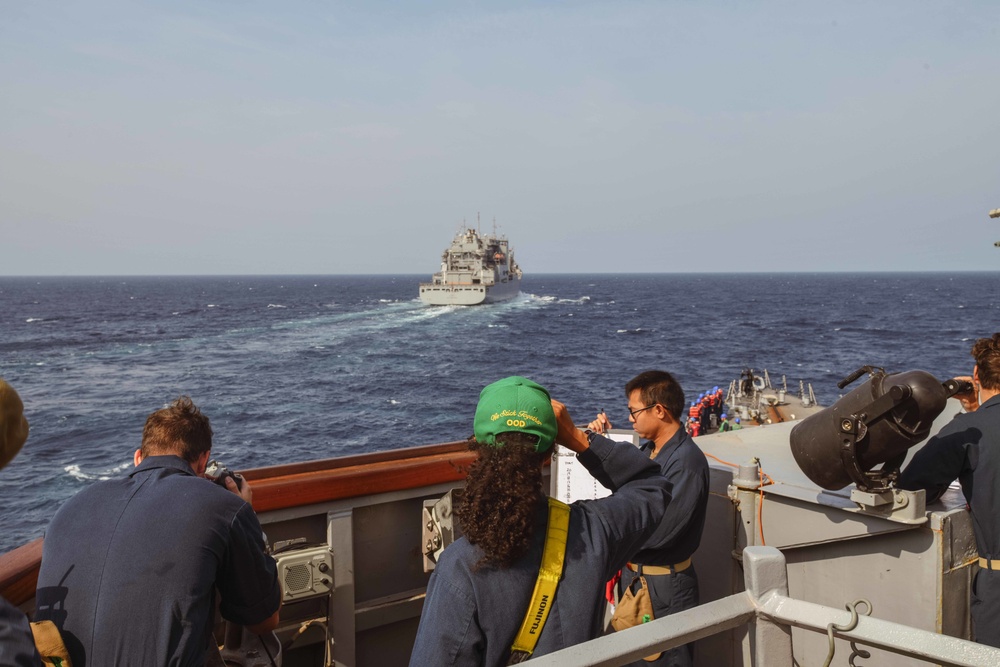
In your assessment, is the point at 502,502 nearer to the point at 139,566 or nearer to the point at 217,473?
the point at 139,566

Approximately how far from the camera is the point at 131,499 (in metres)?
2.14

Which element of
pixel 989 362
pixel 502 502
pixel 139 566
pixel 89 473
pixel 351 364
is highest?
pixel 989 362

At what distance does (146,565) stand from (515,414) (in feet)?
3.68

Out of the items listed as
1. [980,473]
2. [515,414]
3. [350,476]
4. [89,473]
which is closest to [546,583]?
[515,414]

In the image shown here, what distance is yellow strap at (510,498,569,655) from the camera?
1791 mm

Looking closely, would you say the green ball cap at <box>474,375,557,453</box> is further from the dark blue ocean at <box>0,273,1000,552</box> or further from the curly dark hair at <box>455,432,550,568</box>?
the dark blue ocean at <box>0,273,1000,552</box>

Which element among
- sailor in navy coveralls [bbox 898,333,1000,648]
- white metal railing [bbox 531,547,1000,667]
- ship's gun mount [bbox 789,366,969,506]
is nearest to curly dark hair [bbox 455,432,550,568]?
white metal railing [bbox 531,547,1000,667]

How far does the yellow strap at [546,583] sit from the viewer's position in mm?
1791

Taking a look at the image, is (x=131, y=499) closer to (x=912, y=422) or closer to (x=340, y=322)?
(x=912, y=422)

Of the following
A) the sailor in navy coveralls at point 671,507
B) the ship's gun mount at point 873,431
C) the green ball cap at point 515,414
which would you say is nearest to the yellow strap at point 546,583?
the green ball cap at point 515,414

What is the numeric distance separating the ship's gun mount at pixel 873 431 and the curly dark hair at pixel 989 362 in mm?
125

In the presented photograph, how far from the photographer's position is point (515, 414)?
1868 mm

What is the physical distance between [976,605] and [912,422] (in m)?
0.91

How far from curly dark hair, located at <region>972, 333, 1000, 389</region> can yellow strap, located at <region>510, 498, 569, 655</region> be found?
236 cm
